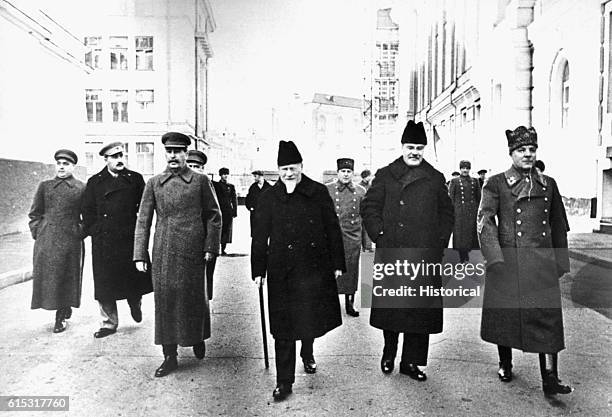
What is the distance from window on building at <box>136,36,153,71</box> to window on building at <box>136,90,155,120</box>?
0.20 meters

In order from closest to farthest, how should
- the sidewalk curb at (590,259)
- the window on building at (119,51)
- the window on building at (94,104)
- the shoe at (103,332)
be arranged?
the window on building at (119,51) → the shoe at (103,332) → the window on building at (94,104) → the sidewalk curb at (590,259)

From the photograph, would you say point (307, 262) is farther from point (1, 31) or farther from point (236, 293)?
point (1, 31)

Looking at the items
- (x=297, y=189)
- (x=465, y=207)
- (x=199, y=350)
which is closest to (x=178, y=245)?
(x=199, y=350)

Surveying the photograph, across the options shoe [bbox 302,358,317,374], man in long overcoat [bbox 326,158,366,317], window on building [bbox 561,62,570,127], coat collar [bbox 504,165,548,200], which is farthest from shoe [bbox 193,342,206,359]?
window on building [bbox 561,62,570,127]

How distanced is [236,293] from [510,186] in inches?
154

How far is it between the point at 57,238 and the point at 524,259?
12.7 ft

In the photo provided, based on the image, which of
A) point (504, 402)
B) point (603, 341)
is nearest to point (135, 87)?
point (504, 402)

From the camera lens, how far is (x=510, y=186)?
3.77 meters

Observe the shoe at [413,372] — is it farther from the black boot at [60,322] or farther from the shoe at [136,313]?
the black boot at [60,322]

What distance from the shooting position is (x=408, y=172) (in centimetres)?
402

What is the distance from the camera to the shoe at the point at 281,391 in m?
3.47

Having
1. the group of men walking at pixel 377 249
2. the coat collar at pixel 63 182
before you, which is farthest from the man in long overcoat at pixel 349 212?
the coat collar at pixel 63 182

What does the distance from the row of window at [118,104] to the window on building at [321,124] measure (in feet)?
5.43

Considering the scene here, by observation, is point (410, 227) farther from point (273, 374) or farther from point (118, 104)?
point (118, 104)
